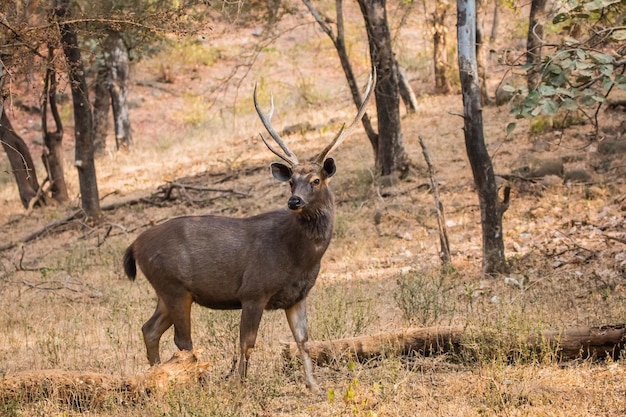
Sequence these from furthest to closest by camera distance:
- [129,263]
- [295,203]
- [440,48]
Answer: [440,48]
[129,263]
[295,203]

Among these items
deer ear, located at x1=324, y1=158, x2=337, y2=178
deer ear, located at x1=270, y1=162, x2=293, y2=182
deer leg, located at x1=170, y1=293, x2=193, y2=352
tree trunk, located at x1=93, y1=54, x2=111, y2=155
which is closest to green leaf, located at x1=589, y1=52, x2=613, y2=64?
deer ear, located at x1=324, y1=158, x2=337, y2=178

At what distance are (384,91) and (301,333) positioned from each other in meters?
8.55

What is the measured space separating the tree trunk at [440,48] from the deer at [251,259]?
1411 cm

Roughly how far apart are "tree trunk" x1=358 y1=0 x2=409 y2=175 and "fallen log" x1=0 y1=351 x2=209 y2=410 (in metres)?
8.97

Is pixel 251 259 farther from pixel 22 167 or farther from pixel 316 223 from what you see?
pixel 22 167

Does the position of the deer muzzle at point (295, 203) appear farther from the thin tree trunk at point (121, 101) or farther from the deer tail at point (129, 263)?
the thin tree trunk at point (121, 101)

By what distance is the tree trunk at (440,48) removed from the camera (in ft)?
67.6

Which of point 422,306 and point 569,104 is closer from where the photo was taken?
point 569,104

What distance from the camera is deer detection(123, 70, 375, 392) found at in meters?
6.79

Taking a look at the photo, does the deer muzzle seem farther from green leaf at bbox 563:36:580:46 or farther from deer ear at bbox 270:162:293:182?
green leaf at bbox 563:36:580:46

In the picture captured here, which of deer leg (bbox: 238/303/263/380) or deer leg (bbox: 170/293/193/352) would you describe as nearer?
deer leg (bbox: 238/303/263/380)

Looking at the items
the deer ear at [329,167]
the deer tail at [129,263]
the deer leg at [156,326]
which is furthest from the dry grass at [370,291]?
the deer ear at [329,167]

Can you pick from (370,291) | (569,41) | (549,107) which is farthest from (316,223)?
(370,291)

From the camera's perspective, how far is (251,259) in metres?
6.93
